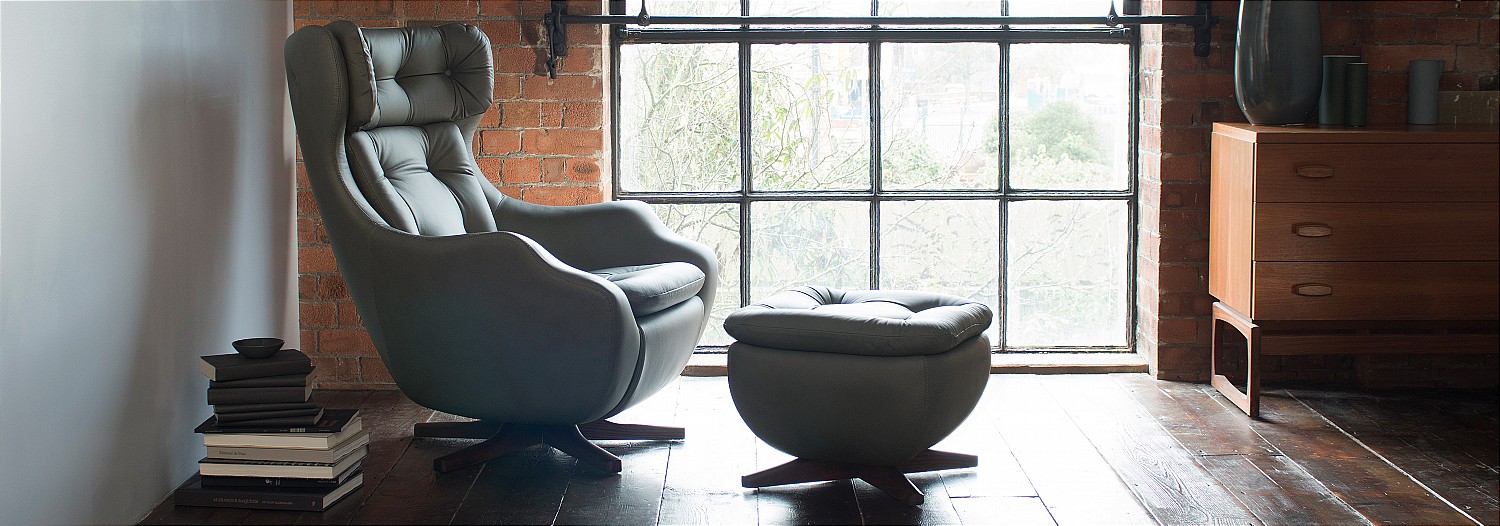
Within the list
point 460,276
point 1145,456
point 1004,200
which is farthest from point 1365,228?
point 460,276

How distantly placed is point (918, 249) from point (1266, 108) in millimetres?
1118

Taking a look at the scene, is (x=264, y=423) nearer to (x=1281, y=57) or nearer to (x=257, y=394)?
(x=257, y=394)

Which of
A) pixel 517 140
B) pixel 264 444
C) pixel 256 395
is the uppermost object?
pixel 517 140

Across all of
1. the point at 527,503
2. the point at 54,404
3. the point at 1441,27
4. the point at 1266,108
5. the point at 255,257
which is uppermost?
the point at 1441,27

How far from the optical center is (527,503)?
2.64m

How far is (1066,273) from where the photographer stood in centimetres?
404

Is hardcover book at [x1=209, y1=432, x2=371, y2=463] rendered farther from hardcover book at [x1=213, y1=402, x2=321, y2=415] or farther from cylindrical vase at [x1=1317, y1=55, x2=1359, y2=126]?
cylindrical vase at [x1=1317, y1=55, x2=1359, y2=126]

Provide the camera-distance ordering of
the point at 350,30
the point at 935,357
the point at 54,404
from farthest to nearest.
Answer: the point at 350,30
the point at 935,357
the point at 54,404

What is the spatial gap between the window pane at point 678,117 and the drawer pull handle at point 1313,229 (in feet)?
5.36

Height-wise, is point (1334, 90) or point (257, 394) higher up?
point (1334, 90)

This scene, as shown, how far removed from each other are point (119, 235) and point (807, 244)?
2085mm

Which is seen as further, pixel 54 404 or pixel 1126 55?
pixel 1126 55

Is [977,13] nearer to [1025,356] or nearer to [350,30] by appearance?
[1025,356]

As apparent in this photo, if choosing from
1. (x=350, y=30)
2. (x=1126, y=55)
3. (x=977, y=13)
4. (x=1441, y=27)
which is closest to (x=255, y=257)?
(x=350, y=30)
